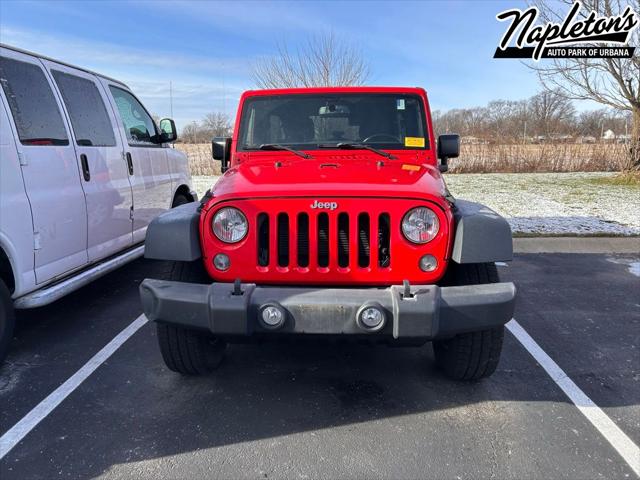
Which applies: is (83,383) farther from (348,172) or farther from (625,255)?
(625,255)

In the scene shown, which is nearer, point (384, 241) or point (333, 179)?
point (384, 241)

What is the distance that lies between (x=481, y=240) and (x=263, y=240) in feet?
3.83

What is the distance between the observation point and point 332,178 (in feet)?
9.61

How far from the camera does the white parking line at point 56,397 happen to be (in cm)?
263

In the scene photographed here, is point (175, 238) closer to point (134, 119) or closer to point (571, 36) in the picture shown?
point (134, 119)

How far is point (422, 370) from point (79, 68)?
3.94 m

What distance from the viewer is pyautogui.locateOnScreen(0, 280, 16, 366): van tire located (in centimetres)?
319

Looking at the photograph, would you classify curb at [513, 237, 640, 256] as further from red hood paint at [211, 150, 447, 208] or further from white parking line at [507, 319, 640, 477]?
red hood paint at [211, 150, 447, 208]

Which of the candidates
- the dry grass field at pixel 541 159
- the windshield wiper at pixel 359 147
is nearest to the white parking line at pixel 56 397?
the windshield wiper at pixel 359 147

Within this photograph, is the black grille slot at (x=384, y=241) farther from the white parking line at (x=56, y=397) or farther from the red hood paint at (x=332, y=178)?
the white parking line at (x=56, y=397)

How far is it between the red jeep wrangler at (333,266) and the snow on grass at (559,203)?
523 centimetres

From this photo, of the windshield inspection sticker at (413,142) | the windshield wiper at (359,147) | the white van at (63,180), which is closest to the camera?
the white van at (63,180)

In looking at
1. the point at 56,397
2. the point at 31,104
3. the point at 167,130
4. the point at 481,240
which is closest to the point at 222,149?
the point at 31,104

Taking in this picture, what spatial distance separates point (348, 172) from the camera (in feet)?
10.2
